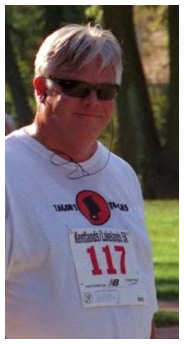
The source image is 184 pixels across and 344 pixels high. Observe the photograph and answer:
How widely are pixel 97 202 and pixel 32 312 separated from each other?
0.43 meters

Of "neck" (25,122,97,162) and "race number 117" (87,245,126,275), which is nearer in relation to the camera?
"race number 117" (87,245,126,275)

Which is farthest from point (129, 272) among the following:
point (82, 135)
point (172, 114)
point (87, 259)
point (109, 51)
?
point (172, 114)

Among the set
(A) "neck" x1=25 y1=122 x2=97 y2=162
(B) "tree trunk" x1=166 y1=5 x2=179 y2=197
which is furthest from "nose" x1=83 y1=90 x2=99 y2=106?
(B) "tree trunk" x1=166 y1=5 x2=179 y2=197

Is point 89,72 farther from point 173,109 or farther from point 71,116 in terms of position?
point 173,109

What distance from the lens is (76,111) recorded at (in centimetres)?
334

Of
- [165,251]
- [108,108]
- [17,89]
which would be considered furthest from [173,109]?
[108,108]

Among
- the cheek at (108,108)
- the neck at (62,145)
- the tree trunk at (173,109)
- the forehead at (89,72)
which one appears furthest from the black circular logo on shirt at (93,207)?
the tree trunk at (173,109)

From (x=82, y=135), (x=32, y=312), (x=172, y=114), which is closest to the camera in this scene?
(x=32, y=312)

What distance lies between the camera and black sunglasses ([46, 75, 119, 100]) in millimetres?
3320

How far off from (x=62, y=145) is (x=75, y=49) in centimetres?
30

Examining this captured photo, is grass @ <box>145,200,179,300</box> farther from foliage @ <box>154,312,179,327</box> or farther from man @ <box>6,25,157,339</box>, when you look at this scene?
man @ <box>6,25,157,339</box>

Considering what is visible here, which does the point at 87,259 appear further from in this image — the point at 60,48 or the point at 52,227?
the point at 60,48

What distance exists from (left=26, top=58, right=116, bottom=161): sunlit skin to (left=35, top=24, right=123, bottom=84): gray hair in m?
0.02
